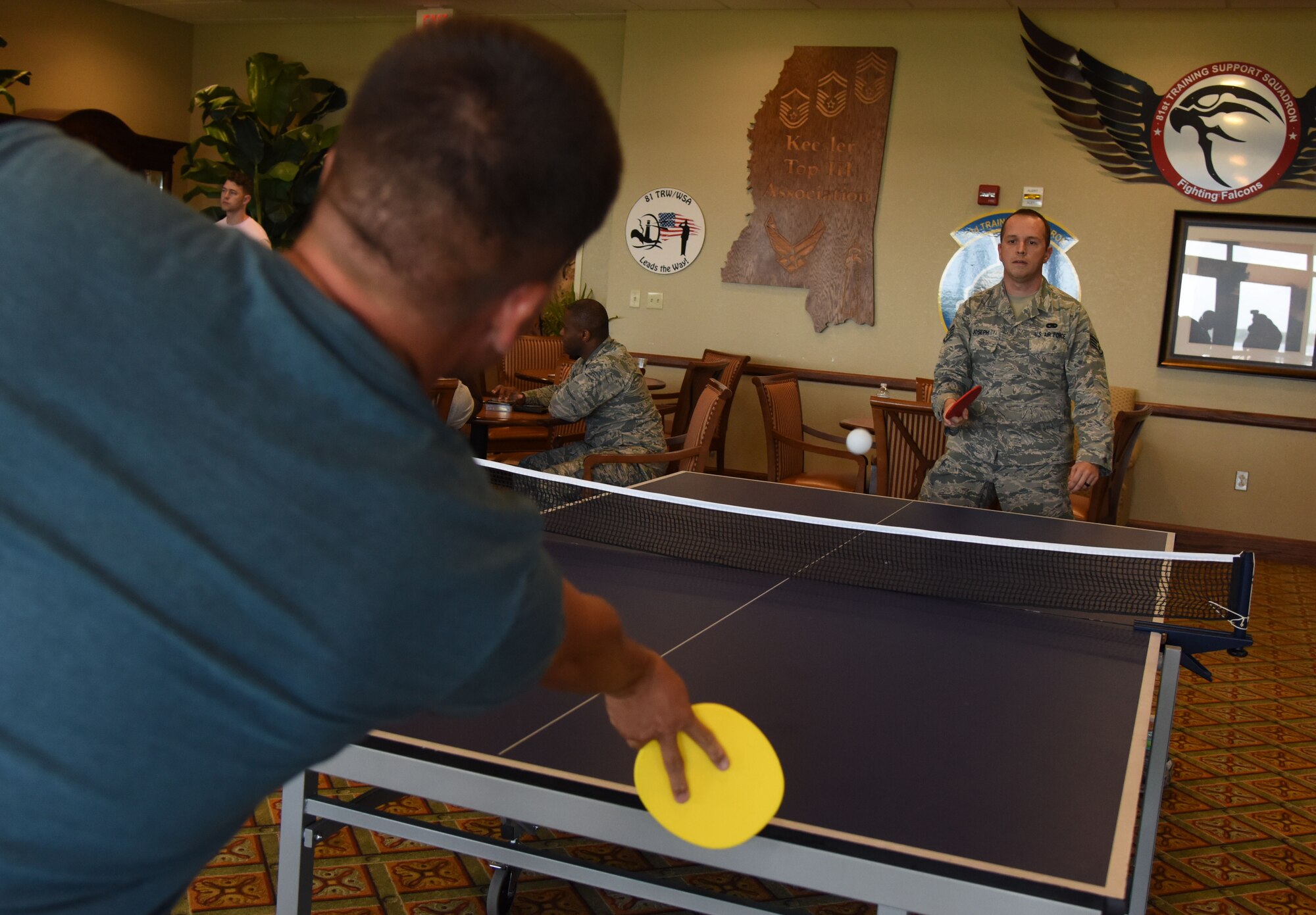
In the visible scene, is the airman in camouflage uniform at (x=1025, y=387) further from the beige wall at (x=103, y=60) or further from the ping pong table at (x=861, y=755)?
the beige wall at (x=103, y=60)

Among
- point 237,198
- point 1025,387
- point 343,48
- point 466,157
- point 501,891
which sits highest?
point 343,48

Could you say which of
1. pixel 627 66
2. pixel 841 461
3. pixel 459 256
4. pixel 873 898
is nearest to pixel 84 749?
pixel 459 256

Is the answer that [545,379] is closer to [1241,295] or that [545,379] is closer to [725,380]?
[725,380]

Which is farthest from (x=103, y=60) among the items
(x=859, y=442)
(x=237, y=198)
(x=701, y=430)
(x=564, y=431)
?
(x=859, y=442)

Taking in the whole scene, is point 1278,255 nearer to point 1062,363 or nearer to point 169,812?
point 1062,363

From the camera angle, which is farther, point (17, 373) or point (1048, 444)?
point (1048, 444)

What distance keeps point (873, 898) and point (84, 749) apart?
887 millimetres

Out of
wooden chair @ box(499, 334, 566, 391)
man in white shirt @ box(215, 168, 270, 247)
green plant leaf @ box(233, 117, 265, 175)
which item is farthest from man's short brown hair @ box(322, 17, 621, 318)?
green plant leaf @ box(233, 117, 265, 175)

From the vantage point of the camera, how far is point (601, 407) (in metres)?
4.92

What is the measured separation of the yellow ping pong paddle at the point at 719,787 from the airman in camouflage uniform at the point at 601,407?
11.3ft

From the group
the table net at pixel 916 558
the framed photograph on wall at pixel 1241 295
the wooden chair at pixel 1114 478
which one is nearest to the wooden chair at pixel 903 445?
the wooden chair at pixel 1114 478

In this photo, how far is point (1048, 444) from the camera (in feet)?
13.4

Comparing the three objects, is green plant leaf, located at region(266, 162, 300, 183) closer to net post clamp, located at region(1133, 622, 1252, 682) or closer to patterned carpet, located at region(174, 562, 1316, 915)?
patterned carpet, located at region(174, 562, 1316, 915)

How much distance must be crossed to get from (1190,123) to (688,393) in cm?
349
